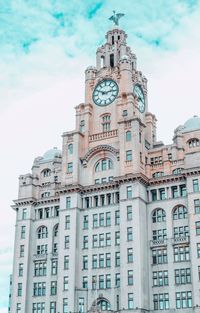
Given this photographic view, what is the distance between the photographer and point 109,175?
89.2 meters

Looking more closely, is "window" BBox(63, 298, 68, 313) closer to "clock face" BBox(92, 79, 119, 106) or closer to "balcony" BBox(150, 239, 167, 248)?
"balcony" BBox(150, 239, 167, 248)

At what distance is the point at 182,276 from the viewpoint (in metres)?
78.2

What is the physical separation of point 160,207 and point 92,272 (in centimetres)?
1447

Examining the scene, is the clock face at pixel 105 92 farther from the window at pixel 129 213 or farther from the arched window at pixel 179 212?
the arched window at pixel 179 212

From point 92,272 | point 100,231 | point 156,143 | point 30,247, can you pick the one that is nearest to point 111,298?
point 92,272

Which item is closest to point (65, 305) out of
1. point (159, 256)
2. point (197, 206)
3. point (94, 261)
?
point (94, 261)

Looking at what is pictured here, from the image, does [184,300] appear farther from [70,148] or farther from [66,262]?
[70,148]

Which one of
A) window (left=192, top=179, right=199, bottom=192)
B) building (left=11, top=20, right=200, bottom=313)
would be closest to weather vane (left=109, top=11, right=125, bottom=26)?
building (left=11, top=20, right=200, bottom=313)

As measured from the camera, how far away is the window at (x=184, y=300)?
76500mm

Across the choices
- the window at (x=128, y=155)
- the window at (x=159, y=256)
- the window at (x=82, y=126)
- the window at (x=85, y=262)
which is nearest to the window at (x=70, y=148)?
the window at (x=82, y=126)

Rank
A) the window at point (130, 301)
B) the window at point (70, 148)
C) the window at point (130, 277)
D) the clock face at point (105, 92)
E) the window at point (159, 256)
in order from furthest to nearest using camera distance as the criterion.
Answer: the clock face at point (105, 92) < the window at point (70, 148) < the window at point (159, 256) < the window at point (130, 277) < the window at point (130, 301)

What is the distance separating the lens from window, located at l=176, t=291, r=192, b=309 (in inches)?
3012

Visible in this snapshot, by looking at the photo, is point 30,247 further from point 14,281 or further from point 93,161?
point 93,161

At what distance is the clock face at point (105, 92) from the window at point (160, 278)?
31134mm
